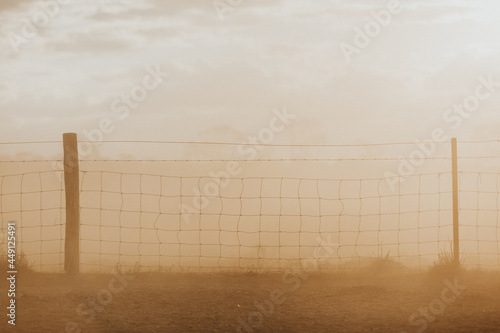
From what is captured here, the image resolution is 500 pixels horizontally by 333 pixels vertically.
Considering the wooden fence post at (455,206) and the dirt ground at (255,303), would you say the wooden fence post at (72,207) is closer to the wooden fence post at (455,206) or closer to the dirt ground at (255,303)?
the dirt ground at (255,303)

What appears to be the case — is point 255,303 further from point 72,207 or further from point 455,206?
point 455,206

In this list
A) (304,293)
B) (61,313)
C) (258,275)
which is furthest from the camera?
(258,275)

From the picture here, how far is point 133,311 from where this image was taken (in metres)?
7.51

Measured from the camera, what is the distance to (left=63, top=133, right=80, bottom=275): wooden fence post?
32.3ft

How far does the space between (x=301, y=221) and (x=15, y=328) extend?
4.77 m

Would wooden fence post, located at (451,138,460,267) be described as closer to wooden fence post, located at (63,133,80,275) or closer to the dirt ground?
the dirt ground

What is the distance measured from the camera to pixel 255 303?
25.8 feet

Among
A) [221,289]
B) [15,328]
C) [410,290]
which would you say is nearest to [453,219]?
[410,290]

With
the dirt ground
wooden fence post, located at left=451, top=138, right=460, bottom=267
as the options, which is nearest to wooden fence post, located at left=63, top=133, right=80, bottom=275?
the dirt ground

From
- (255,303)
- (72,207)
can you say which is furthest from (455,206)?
(72,207)

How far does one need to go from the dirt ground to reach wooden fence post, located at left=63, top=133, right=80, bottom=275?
1.15 ft

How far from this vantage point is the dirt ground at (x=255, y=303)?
273 inches

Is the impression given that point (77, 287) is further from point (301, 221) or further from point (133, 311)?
point (301, 221)

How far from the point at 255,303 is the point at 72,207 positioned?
3.49 m
